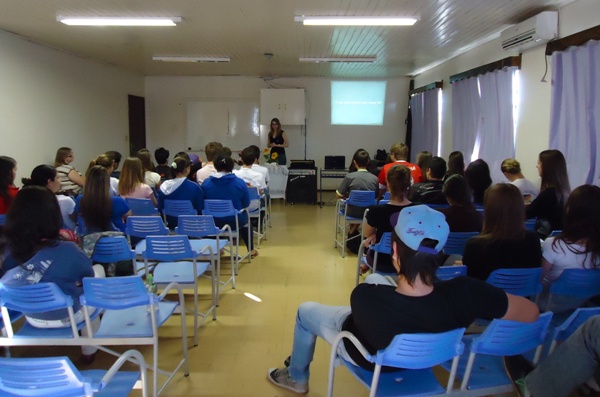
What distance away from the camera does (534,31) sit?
4.64m

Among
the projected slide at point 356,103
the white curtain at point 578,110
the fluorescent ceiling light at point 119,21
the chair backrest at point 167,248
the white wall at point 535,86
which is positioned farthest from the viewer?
the projected slide at point 356,103

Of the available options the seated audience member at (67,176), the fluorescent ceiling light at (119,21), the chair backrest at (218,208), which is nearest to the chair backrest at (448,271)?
the chair backrest at (218,208)

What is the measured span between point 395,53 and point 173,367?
237 inches

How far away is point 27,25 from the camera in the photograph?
5508 mm

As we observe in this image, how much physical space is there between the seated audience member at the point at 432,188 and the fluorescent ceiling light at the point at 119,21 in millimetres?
3134

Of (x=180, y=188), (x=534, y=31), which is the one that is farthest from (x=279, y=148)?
(x=534, y=31)

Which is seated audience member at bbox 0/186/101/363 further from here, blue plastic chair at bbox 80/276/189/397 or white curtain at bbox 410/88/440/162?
white curtain at bbox 410/88/440/162

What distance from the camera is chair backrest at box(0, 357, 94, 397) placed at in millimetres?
1399

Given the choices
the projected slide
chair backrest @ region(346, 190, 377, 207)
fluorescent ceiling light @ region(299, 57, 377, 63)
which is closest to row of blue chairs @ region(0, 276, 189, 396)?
chair backrest @ region(346, 190, 377, 207)

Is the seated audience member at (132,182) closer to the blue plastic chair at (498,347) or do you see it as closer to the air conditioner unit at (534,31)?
the blue plastic chair at (498,347)

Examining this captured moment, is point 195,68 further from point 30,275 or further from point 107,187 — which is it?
point 30,275

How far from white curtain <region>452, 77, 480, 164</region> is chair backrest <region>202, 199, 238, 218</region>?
12.4 feet

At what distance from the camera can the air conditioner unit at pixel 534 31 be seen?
453 centimetres

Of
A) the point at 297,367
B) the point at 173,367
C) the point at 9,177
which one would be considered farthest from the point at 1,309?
the point at 9,177
